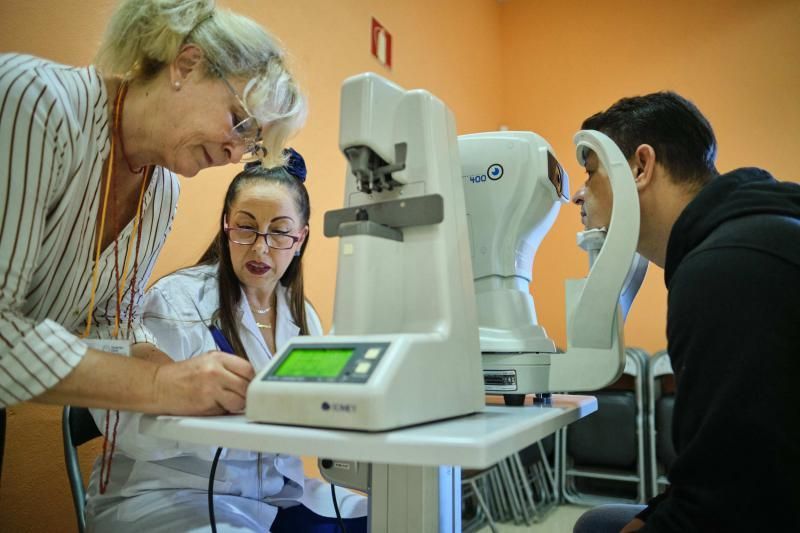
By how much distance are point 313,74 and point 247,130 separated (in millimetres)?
1374

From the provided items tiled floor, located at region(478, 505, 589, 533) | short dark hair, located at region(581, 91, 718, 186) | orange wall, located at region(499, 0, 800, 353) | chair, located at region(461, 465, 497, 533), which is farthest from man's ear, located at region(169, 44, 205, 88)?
orange wall, located at region(499, 0, 800, 353)

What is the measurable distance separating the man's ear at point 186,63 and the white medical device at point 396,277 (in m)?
0.33

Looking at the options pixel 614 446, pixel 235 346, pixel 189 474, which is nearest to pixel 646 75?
pixel 614 446

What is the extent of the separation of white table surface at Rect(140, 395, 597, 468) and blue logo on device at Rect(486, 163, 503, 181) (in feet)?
1.58

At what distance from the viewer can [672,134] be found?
3.72ft

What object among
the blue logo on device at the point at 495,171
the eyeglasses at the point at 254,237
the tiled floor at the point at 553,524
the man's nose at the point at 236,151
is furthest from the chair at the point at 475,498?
the man's nose at the point at 236,151

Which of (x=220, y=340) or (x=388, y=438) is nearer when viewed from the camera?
(x=388, y=438)

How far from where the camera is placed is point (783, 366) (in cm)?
72

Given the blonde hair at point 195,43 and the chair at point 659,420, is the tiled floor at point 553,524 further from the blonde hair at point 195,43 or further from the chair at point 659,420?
the blonde hair at point 195,43

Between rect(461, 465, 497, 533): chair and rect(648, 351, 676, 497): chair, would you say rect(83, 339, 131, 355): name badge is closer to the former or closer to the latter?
rect(461, 465, 497, 533): chair

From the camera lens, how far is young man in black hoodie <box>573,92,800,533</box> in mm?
702

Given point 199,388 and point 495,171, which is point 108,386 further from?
point 495,171

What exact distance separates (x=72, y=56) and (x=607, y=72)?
3.63m

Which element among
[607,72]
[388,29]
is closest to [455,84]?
[388,29]
